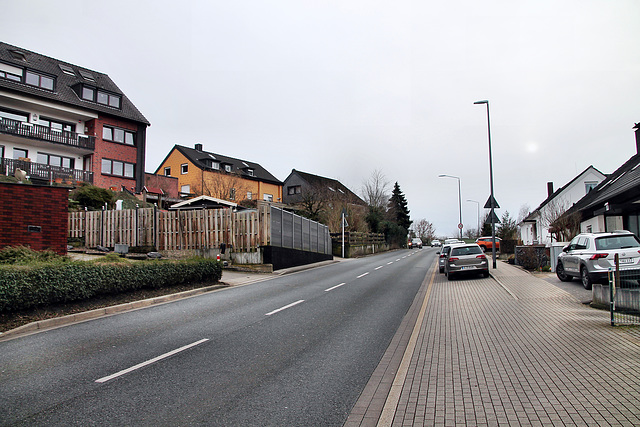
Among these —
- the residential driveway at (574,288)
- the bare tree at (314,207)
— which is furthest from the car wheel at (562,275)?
the bare tree at (314,207)

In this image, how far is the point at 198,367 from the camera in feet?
18.9

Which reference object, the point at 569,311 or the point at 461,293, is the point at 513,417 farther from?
the point at 461,293

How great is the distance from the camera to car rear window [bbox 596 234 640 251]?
42.1 feet

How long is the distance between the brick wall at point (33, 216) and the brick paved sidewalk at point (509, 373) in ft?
38.9

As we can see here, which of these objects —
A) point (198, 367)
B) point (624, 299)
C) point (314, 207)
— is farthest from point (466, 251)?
point (314, 207)

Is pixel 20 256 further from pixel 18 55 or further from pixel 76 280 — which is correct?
pixel 18 55

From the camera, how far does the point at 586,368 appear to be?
17.9ft

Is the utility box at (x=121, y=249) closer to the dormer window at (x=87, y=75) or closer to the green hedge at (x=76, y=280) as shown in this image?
the green hedge at (x=76, y=280)

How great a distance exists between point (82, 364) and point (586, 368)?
677 cm

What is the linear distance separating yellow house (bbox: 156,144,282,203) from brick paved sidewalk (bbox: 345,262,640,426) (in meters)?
37.5

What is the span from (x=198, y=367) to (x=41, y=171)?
29.6 metres

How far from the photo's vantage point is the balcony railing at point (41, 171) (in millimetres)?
27750

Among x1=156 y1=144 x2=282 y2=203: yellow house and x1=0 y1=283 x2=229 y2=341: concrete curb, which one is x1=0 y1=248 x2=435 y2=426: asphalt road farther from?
x1=156 y1=144 x2=282 y2=203: yellow house

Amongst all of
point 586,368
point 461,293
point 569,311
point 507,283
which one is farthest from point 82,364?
point 507,283
